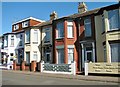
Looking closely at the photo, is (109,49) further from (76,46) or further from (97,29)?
(76,46)

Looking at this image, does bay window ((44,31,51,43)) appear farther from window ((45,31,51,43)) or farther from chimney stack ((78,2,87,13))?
chimney stack ((78,2,87,13))

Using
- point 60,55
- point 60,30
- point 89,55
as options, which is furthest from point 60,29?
point 89,55

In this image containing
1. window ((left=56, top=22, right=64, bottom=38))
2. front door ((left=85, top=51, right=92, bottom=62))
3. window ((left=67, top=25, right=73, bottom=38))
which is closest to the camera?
front door ((left=85, top=51, right=92, bottom=62))

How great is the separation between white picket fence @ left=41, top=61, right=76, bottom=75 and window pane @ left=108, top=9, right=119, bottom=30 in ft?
18.1

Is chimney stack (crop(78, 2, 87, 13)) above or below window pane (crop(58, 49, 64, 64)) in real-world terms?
above

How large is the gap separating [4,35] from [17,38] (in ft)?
11.2

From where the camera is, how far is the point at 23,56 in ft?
111

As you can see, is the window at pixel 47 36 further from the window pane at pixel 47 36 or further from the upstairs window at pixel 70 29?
the upstairs window at pixel 70 29

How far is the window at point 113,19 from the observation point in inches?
832

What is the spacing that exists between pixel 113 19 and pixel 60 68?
25.7ft

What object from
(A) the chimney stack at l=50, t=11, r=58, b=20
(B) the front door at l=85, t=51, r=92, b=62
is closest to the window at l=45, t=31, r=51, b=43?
(A) the chimney stack at l=50, t=11, r=58, b=20

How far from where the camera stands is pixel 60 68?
23.7 m

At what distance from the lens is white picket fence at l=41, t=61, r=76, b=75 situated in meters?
22.2

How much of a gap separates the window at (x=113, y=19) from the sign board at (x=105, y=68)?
163 inches
